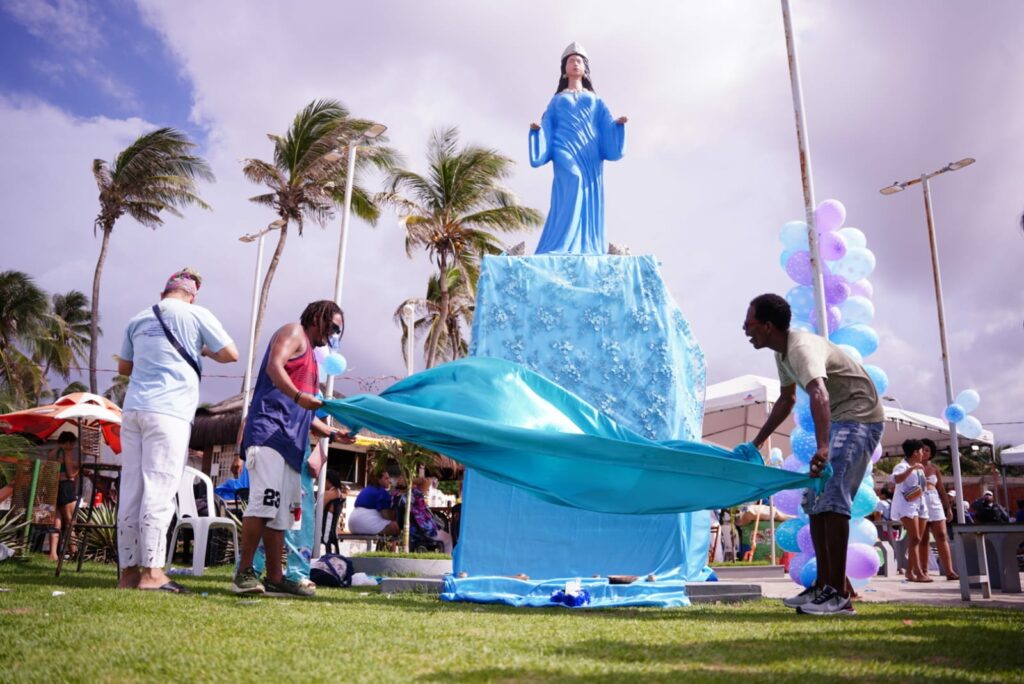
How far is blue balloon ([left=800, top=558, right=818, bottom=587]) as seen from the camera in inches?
234

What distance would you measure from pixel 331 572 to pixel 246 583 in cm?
236

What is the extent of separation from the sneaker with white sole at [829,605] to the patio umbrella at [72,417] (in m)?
8.62

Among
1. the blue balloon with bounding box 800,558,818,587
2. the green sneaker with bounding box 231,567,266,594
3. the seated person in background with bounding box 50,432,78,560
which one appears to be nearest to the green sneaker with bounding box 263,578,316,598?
the green sneaker with bounding box 231,567,266,594

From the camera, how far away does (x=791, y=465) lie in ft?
20.7

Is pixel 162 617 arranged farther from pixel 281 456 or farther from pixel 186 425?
pixel 186 425

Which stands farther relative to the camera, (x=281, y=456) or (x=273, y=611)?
(x=281, y=456)

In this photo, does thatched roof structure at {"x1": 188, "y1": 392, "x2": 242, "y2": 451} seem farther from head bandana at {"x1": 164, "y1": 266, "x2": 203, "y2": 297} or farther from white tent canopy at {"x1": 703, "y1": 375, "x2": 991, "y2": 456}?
head bandana at {"x1": 164, "y1": 266, "x2": 203, "y2": 297}

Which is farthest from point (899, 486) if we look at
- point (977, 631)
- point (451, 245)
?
point (451, 245)

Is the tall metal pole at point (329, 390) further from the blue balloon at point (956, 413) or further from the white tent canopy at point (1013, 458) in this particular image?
the white tent canopy at point (1013, 458)

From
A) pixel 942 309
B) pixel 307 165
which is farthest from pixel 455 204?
pixel 942 309

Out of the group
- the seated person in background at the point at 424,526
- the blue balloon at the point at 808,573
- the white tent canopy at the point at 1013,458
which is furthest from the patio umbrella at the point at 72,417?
the white tent canopy at the point at 1013,458

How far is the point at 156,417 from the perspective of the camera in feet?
17.3

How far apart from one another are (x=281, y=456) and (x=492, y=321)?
2.96 meters

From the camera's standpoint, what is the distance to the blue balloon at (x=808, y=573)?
5.95 meters
